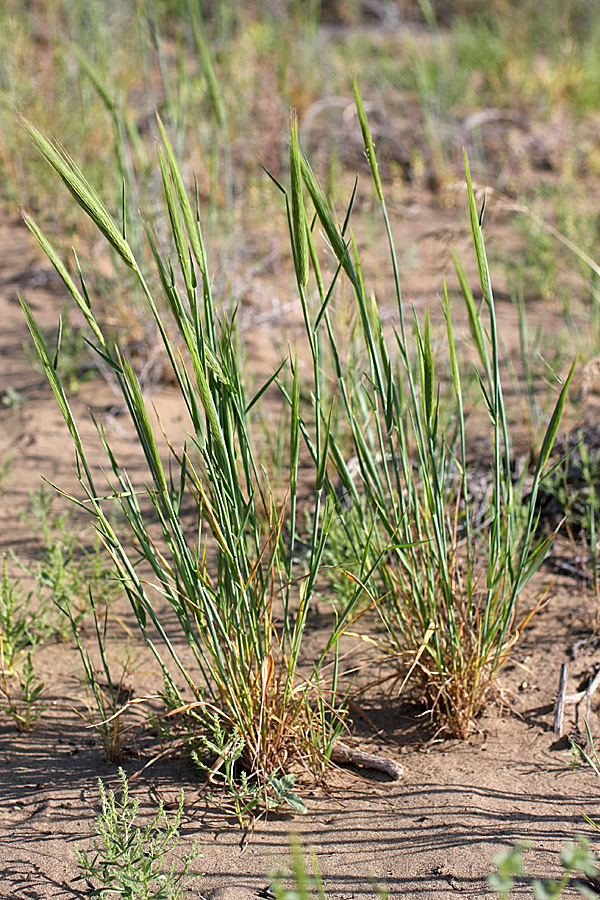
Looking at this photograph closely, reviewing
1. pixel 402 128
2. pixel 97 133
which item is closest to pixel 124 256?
pixel 97 133

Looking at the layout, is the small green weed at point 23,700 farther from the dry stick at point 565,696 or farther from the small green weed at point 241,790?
the dry stick at point 565,696

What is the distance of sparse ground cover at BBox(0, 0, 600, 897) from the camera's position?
4.44ft

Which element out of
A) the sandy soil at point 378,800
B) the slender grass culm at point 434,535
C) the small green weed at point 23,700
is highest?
the slender grass culm at point 434,535

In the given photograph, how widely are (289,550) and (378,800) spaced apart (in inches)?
28.6

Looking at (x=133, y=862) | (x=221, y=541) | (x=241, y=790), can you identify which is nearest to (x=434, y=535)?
(x=221, y=541)

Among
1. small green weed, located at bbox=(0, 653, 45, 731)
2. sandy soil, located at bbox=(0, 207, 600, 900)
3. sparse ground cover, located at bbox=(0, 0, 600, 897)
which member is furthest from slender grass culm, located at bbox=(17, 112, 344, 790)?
small green weed, located at bbox=(0, 653, 45, 731)

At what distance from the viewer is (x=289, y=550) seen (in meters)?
2.11

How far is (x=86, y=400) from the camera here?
299 centimetres

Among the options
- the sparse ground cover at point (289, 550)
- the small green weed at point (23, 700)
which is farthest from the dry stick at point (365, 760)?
the small green weed at point (23, 700)

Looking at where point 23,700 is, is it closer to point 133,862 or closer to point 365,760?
point 133,862

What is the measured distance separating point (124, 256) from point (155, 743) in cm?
101

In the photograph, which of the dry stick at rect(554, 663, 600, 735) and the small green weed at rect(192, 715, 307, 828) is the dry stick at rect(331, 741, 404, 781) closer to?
the small green weed at rect(192, 715, 307, 828)

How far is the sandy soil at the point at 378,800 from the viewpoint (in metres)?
1.36

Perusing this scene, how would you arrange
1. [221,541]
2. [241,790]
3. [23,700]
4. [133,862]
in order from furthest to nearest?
1. [23,700]
2. [241,790]
3. [221,541]
4. [133,862]
